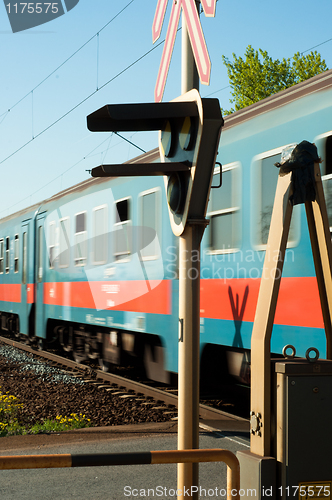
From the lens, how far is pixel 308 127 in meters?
5.72

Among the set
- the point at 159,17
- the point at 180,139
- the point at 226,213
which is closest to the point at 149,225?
the point at 226,213

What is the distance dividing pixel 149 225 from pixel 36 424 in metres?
3.17

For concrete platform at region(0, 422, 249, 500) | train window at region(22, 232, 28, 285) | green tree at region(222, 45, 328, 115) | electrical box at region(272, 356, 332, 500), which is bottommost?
concrete platform at region(0, 422, 249, 500)

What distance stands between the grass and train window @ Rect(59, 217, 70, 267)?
4755mm

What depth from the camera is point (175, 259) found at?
26.2ft

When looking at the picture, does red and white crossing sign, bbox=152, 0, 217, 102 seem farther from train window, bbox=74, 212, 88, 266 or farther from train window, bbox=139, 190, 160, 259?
train window, bbox=74, 212, 88, 266

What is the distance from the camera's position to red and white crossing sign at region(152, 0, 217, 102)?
3.07 meters

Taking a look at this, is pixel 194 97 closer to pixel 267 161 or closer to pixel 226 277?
pixel 267 161

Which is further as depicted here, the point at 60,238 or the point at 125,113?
the point at 60,238

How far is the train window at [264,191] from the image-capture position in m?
6.11

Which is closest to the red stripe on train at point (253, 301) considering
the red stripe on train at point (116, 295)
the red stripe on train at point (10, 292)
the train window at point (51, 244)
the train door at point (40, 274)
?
the red stripe on train at point (116, 295)

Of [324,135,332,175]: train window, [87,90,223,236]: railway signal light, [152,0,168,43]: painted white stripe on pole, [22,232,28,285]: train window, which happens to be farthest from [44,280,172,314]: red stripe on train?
[87,90,223,236]: railway signal light

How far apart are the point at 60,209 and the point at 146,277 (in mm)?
4957

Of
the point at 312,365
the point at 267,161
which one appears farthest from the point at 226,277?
the point at 312,365
